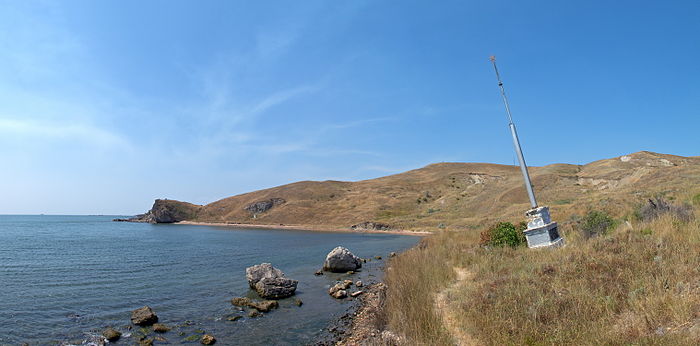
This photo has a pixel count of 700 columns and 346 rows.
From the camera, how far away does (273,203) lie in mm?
114875

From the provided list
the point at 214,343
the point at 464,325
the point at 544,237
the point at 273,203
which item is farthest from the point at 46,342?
the point at 273,203

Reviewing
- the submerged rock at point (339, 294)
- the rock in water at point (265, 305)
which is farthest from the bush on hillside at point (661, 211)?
the rock in water at point (265, 305)

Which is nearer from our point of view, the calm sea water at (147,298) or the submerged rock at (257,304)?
the calm sea water at (147,298)

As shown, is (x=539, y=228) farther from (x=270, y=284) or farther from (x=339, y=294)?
(x=270, y=284)

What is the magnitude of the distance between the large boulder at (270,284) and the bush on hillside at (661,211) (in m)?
15.5

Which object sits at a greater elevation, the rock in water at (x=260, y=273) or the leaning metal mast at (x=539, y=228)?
the leaning metal mast at (x=539, y=228)

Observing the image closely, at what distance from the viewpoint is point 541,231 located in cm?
1407

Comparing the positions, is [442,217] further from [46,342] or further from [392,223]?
[46,342]

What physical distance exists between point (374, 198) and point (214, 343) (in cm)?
9502

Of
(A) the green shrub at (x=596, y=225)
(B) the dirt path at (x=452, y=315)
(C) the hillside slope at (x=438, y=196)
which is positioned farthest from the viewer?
(C) the hillside slope at (x=438, y=196)

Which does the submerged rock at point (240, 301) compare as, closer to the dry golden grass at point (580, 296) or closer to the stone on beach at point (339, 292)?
the stone on beach at point (339, 292)

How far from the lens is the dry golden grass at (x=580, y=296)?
5500mm

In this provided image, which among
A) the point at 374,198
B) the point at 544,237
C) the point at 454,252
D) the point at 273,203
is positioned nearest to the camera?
the point at 544,237

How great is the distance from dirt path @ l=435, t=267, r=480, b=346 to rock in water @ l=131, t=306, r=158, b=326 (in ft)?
33.0
